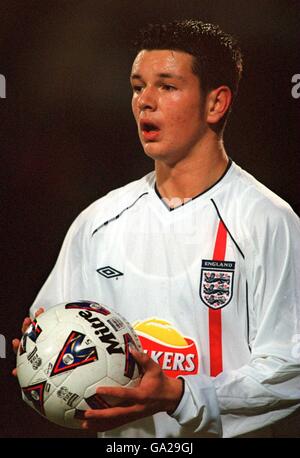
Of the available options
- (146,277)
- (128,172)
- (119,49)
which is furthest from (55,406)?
(119,49)

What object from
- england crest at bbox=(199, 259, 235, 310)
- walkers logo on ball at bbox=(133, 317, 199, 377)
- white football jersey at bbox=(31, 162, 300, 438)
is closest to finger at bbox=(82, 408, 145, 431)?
white football jersey at bbox=(31, 162, 300, 438)

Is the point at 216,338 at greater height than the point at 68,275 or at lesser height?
lesser

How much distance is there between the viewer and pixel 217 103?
188cm

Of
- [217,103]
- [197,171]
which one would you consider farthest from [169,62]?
[197,171]

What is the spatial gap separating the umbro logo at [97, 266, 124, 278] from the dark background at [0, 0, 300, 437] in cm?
20

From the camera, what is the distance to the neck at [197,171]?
1878 mm

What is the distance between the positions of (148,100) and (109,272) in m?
0.47

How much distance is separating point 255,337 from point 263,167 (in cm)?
49

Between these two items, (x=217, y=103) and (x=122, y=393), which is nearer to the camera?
(x=122, y=393)

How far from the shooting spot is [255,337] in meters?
1.79

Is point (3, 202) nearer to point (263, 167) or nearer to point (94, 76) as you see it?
point (94, 76)

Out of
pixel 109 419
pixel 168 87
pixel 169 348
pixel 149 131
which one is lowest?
pixel 109 419
